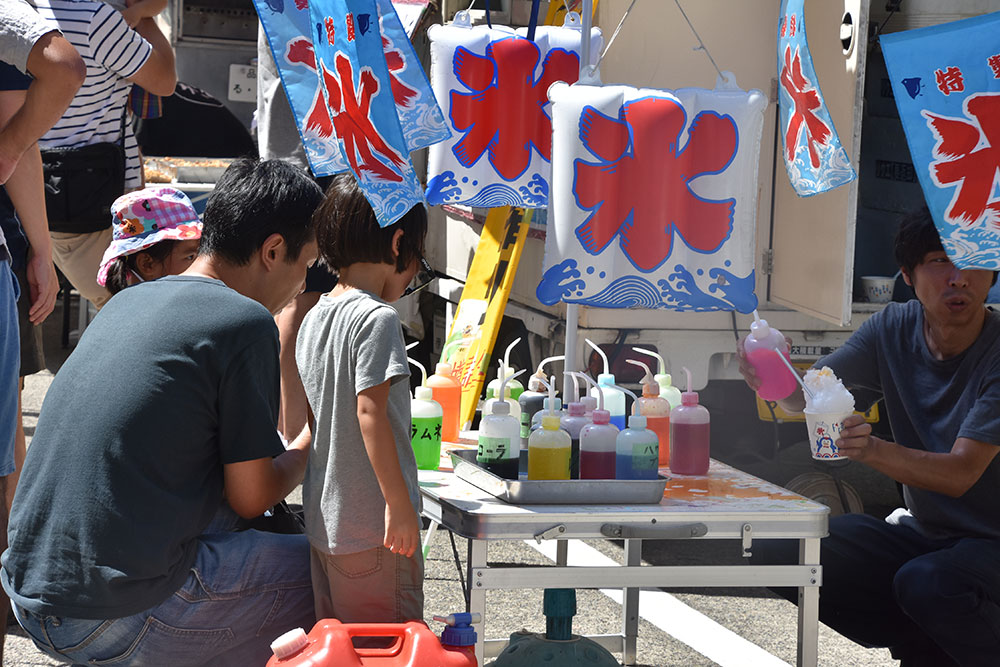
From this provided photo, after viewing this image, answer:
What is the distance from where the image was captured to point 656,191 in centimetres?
345

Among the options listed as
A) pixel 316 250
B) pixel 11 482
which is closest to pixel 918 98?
pixel 316 250

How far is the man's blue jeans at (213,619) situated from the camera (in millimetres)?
2541

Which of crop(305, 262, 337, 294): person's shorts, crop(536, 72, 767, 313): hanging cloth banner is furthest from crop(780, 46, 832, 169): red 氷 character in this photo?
crop(305, 262, 337, 294): person's shorts

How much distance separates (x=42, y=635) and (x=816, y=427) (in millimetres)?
1846

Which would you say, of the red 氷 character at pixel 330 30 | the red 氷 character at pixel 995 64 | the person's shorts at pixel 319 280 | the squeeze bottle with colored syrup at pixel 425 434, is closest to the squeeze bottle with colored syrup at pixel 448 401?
the squeeze bottle with colored syrup at pixel 425 434

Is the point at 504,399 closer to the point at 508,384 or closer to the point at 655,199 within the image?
the point at 508,384

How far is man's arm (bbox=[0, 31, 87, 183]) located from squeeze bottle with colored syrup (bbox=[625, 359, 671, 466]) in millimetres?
1672

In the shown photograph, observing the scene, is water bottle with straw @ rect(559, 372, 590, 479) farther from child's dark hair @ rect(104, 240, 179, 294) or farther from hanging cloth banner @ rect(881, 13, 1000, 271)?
child's dark hair @ rect(104, 240, 179, 294)

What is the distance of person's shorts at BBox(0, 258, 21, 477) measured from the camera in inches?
121

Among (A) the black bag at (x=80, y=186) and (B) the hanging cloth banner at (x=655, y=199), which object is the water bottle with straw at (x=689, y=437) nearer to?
(B) the hanging cloth banner at (x=655, y=199)

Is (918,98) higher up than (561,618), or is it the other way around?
(918,98)

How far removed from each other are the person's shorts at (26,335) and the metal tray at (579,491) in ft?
5.47

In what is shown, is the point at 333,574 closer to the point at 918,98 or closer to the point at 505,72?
the point at 918,98

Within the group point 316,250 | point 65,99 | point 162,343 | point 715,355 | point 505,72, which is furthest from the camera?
point 715,355
